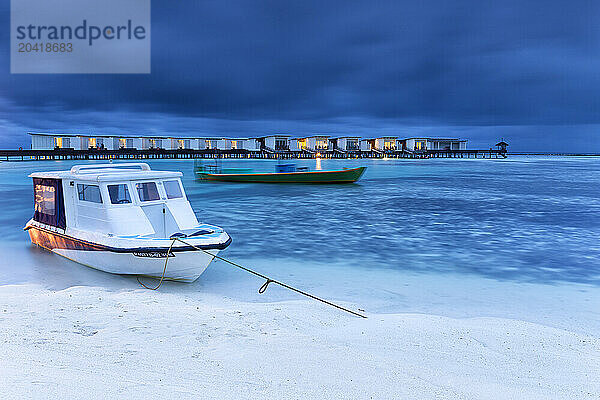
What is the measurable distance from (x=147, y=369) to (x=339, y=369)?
8.61 ft

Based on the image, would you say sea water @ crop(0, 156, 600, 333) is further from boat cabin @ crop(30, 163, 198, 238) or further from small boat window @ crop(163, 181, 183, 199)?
small boat window @ crop(163, 181, 183, 199)

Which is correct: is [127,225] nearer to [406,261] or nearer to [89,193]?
[89,193]

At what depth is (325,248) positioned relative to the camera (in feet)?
50.8

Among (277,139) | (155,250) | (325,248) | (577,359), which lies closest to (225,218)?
(325,248)

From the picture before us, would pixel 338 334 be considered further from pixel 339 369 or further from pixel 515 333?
pixel 515 333

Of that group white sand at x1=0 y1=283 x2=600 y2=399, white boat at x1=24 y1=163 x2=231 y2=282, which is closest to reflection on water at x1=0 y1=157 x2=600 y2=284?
white boat at x1=24 y1=163 x2=231 y2=282

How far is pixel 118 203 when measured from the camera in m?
10.8

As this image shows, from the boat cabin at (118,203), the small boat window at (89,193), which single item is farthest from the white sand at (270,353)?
the small boat window at (89,193)

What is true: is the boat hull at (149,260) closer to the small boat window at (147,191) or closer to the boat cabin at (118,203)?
the boat cabin at (118,203)

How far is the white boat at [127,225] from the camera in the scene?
32.2 feet

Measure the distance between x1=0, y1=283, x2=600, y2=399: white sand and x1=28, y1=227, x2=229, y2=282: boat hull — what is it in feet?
3.93

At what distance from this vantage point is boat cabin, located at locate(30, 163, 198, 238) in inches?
421

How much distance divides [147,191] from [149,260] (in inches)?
93.9

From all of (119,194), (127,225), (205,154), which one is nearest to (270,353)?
(127,225)
